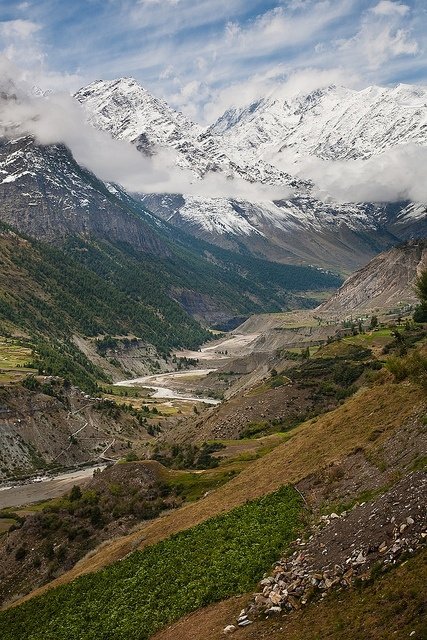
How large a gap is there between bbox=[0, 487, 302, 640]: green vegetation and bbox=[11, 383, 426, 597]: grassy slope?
312 cm

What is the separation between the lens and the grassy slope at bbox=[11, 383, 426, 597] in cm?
4228

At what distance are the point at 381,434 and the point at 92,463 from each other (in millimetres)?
139594

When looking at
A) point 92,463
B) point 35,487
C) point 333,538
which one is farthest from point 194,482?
point 92,463

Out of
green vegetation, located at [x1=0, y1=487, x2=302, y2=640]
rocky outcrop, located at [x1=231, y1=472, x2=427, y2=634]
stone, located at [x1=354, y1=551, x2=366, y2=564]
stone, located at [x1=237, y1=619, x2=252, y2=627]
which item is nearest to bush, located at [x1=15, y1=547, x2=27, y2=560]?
green vegetation, located at [x1=0, y1=487, x2=302, y2=640]

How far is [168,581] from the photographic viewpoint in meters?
35.8

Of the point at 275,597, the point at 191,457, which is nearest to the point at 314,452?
the point at 275,597

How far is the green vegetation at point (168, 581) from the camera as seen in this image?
3197 centimetres

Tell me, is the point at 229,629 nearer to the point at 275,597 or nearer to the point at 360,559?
the point at 275,597

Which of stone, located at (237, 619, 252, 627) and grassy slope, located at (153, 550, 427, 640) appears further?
stone, located at (237, 619, 252, 627)

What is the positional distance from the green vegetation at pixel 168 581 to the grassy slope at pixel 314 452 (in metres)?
3.12

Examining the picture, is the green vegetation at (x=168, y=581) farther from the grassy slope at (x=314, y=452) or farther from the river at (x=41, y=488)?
the river at (x=41, y=488)

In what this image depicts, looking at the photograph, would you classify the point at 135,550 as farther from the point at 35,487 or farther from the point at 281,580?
the point at 35,487

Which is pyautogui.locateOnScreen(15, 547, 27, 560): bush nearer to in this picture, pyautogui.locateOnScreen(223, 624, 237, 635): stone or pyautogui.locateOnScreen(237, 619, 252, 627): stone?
pyautogui.locateOnScreen(223, 624, 237, 635): stone

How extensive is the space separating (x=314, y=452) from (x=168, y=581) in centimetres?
1606
